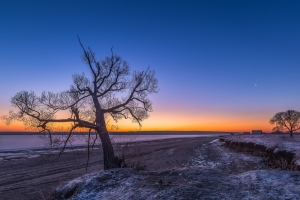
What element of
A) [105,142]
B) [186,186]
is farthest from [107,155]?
[186,186]

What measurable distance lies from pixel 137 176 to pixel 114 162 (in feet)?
12.9

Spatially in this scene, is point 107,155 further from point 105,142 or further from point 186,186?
point 186,186

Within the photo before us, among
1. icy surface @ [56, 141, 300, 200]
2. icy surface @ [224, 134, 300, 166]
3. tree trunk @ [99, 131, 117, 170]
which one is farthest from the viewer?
icy surface @ [224, 134, 300, 166]

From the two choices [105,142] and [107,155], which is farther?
[105,142]

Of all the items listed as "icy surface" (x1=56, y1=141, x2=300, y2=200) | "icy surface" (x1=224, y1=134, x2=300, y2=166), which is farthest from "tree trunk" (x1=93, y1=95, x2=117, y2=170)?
"icy surface" (x1=224, y1=134, x2=300, y2=166)

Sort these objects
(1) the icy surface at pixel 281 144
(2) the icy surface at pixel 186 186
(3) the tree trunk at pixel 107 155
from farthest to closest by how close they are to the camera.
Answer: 1. (1) the icy surface at pixel 281 144
2. (3) the tree trunk at pixel 107 155
3. (2) the icy surface at pixel 186 186

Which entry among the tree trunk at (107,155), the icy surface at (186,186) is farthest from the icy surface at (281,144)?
the tree trunk at (107,155)

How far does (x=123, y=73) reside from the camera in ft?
49.9

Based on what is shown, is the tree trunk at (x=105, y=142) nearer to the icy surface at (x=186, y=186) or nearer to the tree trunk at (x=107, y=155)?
the tree trunk at (x=107, y=155)

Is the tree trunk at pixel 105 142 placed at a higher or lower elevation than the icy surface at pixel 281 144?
higher

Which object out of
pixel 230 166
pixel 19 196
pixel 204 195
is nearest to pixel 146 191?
pixel 204 195

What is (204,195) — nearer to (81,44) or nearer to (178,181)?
(178,181)

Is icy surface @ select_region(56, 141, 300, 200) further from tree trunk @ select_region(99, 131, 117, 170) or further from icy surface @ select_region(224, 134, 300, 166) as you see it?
icy surface @ select_region(224, 134, 300, 166)

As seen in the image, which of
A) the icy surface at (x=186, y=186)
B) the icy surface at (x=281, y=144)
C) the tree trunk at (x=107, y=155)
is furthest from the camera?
the icy surface at (x=281, y=144)
